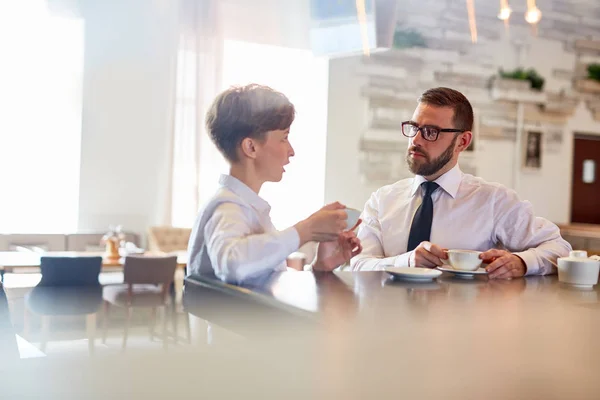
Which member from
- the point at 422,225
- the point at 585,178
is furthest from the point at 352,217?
the point at 585,178

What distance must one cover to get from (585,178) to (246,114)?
23.9 ft

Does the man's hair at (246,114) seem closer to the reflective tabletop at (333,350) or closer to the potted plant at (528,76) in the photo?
the reflective tabletop at (333,350)

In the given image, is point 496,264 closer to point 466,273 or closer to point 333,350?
point 466,273

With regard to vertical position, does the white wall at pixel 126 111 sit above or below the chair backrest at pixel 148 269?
above

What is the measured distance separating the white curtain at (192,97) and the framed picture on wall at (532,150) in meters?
3.53

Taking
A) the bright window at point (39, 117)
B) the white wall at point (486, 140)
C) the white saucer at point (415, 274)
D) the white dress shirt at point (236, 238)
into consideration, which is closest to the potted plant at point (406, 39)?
the white wall at point (486, 140)

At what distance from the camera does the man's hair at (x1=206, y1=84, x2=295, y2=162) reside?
1.39 m

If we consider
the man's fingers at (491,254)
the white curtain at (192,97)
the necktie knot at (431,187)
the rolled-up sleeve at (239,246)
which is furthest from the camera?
the white curtain at (192,97)

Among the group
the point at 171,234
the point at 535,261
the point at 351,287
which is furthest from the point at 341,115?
the point at 351,287

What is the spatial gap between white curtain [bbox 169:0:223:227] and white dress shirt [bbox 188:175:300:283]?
15.6ft

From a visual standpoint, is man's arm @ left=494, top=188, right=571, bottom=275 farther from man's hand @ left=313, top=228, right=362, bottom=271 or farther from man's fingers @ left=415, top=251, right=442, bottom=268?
man's hand @ left=313, top=228, right=362, bottom=271

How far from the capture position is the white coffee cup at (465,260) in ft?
5.20

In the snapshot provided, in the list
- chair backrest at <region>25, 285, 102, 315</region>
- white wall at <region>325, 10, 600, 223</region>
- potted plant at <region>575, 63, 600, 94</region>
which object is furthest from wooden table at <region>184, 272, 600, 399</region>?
potted plant at <region>575, 63, 600, 94</region>

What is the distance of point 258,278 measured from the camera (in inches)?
51.1
